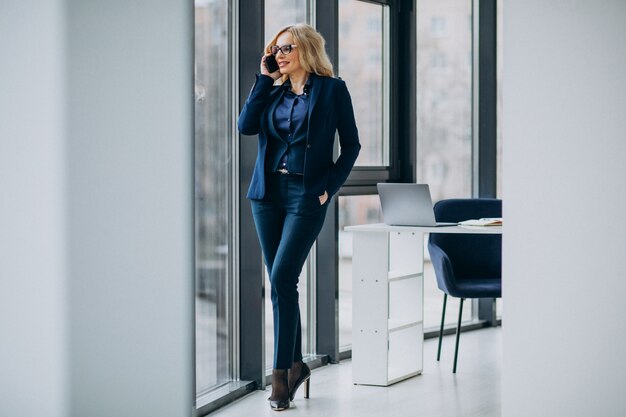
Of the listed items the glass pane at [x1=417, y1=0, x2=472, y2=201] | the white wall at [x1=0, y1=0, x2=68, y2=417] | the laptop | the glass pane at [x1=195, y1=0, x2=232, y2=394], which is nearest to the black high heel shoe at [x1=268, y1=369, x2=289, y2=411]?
the glass pane at [x1=195, y1=0, x2=232, y2=394]

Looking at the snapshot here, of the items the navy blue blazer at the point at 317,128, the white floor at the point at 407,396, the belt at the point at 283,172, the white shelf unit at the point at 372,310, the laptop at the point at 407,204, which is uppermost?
the navy blue blazer at the point at 317,128

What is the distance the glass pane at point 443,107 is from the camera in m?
5.03

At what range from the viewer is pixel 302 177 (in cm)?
336

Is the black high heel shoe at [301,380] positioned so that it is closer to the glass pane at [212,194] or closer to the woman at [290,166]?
the woman at [290,166]

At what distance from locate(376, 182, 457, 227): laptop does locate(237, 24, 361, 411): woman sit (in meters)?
0.43

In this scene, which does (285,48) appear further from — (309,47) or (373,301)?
(373,301)

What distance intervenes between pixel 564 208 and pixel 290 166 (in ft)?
4.48

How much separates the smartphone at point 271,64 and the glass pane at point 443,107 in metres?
1.74

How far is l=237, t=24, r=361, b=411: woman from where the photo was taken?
333cm

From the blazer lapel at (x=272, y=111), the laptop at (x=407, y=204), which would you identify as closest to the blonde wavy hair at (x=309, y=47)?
the blazer lapel at (x=272, y=111)

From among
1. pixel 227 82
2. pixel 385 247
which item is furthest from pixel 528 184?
pixel 227 82

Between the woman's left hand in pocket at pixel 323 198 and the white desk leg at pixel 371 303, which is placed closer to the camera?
the woman's left hand in pocket at pixel 323 198

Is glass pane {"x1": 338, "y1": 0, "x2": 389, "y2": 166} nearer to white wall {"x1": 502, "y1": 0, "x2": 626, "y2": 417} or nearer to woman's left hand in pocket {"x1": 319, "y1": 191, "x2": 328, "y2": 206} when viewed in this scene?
woman's left hand in pocket {"x1": 319, "y1": 191, "x2": 328, "y2": 206}

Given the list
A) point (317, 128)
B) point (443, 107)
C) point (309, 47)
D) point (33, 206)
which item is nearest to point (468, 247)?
point (443, 107)
